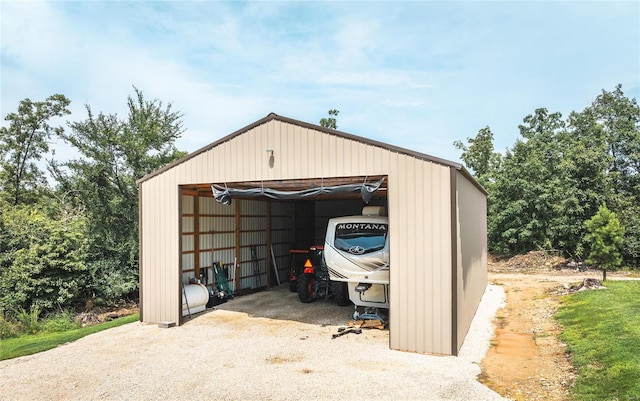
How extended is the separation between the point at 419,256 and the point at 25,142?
58.7 ft

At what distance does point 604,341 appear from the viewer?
636cm

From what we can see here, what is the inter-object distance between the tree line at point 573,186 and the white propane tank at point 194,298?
12619 mm

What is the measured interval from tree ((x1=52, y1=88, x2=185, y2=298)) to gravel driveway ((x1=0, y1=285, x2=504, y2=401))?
22.4ft

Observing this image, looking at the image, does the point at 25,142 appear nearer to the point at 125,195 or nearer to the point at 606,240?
the point at 125,195

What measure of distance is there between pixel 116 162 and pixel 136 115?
2.15 meters

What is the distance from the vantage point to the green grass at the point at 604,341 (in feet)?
15.5

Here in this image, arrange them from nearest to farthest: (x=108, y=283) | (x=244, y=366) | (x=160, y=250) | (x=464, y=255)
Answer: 1. (x=244, y=366)
2. (x=464, y=255)
3. (x=160, y=250)
4. (x=108, y=283)

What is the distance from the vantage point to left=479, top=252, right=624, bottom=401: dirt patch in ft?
16.7

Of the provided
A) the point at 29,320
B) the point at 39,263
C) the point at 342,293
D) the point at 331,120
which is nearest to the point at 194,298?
the point at 342,293

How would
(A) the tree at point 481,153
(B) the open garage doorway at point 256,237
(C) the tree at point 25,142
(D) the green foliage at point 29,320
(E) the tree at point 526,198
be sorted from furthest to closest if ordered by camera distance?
1. (A) the tree at point 481,153
2. (E) the tree at point 526,198
3. (C) the tree at point 25,142
4. (D) the green foliage at point 29,320
5. (B) the open garage doorway at point 256,237

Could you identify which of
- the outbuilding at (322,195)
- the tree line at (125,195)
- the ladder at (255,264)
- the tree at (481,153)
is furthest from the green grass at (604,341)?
the tree at (481,153)

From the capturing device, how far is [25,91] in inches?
648

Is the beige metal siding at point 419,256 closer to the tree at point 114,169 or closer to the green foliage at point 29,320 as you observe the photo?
the green foliage at point 29,320

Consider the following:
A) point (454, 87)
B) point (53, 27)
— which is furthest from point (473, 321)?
point (53, 27)
